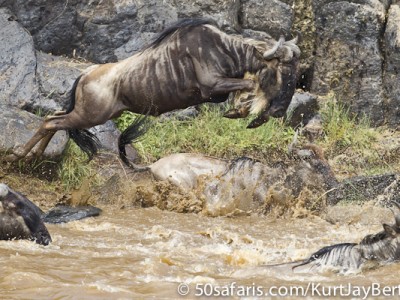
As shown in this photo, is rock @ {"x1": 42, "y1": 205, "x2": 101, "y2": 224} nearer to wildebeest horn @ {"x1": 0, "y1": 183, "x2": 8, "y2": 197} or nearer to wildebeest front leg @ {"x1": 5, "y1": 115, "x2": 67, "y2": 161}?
wildebeest front leg @ {"x1": 5, "y1": 115, "x2": 67, "y2": 161}

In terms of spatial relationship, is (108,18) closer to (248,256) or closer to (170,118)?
(170,118)

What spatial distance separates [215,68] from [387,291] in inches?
133

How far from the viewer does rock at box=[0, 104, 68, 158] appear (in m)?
9.71

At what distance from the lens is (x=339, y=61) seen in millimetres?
12562

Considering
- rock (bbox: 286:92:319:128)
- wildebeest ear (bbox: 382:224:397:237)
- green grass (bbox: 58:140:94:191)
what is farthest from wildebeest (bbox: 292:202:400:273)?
rock (bbox: 286:92:319:128)

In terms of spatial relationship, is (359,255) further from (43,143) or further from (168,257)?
(43,143)

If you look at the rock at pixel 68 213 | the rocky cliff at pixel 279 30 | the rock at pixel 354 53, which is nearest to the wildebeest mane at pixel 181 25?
the rock at pixel 68 213

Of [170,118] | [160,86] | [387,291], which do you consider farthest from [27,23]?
[387,291]

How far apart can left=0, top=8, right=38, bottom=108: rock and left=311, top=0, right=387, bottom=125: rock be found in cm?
406

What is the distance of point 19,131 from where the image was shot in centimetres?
985

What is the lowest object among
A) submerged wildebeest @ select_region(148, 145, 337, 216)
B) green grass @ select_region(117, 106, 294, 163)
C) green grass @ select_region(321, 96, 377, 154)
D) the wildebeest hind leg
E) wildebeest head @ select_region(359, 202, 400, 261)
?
green grass @ select_region(321, 96, 377, 154)

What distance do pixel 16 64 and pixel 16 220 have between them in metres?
4.82

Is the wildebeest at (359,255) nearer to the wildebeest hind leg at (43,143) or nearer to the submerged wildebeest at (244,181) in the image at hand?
the submerged wildebeest at (244,181)

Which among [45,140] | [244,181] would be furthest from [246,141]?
[45,140]
